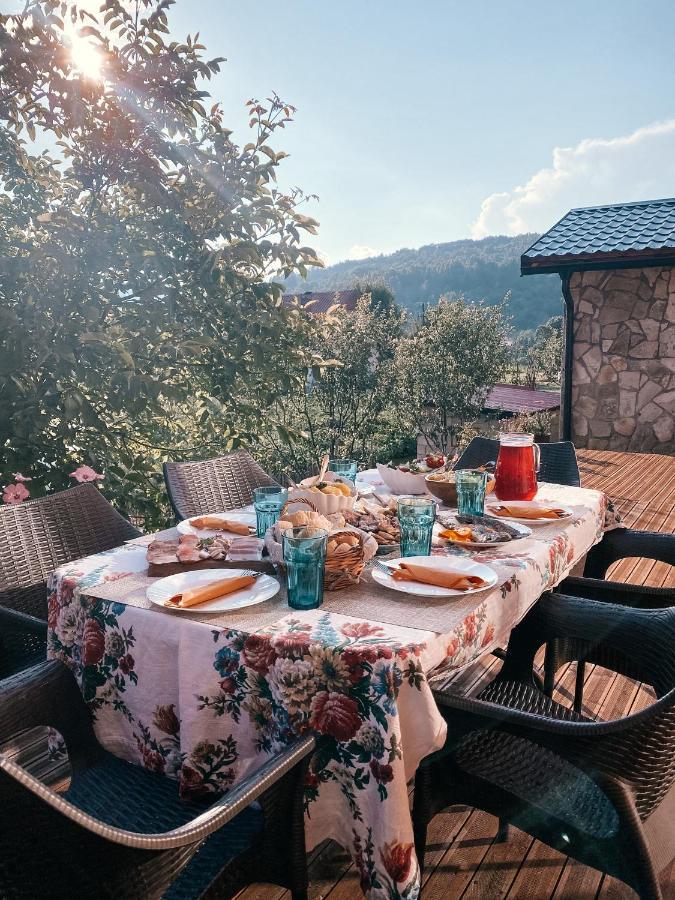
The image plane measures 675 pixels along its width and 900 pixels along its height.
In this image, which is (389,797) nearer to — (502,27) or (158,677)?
(158,677)

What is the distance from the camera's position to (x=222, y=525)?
1841 mm

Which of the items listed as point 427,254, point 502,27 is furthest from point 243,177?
point 427,254

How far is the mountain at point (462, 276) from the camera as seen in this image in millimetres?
28766

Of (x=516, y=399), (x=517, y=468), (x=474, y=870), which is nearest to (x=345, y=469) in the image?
(x=517, y=468)

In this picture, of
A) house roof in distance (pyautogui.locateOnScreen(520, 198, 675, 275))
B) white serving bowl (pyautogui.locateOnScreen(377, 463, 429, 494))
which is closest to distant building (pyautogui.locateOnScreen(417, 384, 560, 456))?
house roof in distance (pyautogui.locateOnScreen(520, 198, 675, 275))

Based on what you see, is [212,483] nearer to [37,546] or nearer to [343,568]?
[37,546]

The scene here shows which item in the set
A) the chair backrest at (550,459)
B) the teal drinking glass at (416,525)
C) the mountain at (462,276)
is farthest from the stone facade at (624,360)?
the mountain at (462,276)

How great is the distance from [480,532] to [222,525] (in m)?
0.72

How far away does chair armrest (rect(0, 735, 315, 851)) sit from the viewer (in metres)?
0.71

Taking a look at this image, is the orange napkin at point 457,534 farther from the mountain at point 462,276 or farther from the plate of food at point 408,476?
the mountain at point 462,276

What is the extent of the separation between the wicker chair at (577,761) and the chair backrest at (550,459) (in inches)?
50.2

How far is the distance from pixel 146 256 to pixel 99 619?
210 cm

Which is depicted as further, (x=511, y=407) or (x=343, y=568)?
(x=511, y=407)

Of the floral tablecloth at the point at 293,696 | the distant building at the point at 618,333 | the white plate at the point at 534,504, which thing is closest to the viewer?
the floral tablecloth at the point at 293,696
